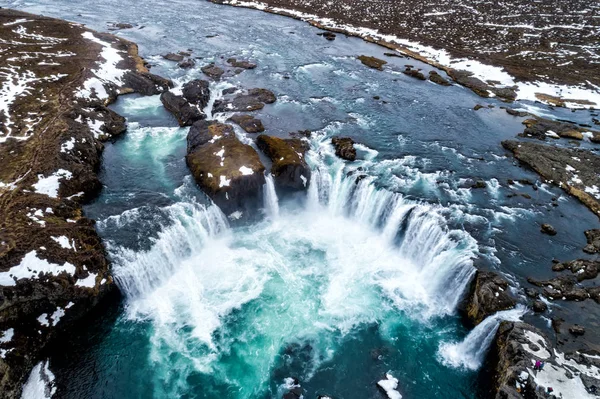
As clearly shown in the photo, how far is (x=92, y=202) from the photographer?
2894cm

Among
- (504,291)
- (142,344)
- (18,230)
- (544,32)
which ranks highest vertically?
(544,32)

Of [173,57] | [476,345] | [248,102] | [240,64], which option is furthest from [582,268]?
[173,57]

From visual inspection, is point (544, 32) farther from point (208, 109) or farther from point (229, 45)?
point (208, 109)

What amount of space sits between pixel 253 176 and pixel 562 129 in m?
34.7

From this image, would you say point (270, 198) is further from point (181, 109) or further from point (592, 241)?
point (592, 241)

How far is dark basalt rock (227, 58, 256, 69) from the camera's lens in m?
54.6

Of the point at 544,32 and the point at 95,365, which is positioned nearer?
the point at 95,365

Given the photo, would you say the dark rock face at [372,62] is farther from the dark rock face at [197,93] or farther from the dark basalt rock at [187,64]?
the dark rock face at [197,93]

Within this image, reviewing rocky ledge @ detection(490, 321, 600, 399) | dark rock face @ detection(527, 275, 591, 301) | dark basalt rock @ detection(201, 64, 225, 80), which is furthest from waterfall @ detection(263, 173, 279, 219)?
dark basalt rock @ detection(201, 64, 225, 80)

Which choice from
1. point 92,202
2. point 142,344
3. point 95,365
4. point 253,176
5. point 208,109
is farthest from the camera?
point 208,109

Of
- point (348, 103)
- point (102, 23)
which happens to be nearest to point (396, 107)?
point (348, 103)

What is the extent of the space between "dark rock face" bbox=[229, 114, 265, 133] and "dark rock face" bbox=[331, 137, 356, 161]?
26.2ft

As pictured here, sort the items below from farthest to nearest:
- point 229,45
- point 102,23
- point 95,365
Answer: point 102,23
point 229,45
point 95,365

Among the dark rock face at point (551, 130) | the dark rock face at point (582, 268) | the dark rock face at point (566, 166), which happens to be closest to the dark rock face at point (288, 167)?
the dark rock face at point (582, 268)
